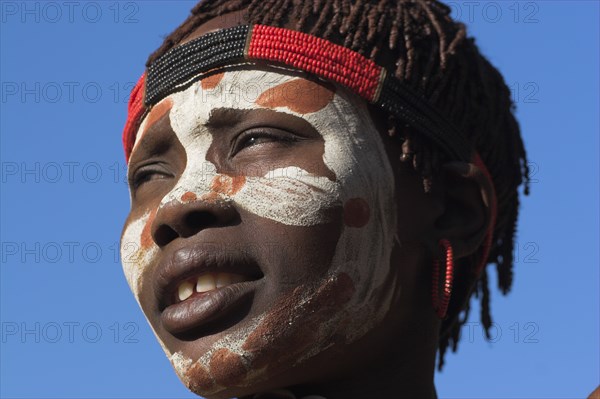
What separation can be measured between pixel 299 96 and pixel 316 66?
0.14m

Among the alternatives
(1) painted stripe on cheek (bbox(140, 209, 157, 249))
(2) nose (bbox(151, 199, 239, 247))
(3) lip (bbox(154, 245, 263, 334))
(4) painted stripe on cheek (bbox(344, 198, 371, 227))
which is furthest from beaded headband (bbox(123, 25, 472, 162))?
(3) lip (bbox(154, 245, 263, 334))

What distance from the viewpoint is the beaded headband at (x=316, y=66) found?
459 cm

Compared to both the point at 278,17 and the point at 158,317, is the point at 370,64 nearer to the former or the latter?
the point at 278,17

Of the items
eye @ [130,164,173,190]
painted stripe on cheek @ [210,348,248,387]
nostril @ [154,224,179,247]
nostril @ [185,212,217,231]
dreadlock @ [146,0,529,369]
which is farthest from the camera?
eye @ [130,164,173,190]

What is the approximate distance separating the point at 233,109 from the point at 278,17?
0.45 metres

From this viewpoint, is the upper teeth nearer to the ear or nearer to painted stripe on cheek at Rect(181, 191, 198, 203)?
painted stripe on cheek at Rect(181, 191, 198, 203)

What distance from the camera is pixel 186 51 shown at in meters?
4.82

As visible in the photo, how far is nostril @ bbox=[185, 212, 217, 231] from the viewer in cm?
434

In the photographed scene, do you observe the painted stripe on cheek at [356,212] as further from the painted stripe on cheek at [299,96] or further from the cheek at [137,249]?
the cheek at [137,249]

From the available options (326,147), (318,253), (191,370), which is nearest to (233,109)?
(326,147)

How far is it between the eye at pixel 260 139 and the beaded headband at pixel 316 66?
11.1 inches

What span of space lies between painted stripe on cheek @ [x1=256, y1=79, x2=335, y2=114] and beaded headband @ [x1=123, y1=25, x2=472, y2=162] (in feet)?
0.17

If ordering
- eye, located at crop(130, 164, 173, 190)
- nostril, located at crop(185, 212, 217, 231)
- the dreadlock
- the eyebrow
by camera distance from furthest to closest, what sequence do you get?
eye, located at crop(130, 164, 173, 190)
the dreadlock
the eyebrow
nostril, located at crop(185, 212, 217, 231)

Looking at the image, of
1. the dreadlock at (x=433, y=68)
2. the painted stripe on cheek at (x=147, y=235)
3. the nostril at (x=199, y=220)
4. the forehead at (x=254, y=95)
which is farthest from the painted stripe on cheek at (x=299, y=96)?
the painted stripe on cheek at (x=147, y=235)
